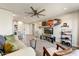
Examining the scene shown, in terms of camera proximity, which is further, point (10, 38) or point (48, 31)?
point (48, 31)

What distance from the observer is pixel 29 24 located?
2.45 m

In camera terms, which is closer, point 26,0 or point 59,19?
point 26,0

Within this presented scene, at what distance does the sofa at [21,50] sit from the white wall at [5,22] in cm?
23

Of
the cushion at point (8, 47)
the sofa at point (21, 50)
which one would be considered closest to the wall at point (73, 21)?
the sofa at point (21, 50)

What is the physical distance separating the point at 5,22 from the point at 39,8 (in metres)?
0.69

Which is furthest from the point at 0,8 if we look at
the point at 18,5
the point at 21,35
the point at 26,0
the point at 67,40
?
the point at 67,40

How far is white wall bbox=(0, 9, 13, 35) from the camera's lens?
2271mm

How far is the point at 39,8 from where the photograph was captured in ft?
7.45

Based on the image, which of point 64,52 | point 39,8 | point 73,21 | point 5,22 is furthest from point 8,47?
point 73,21

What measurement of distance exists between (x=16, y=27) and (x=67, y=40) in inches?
40.7

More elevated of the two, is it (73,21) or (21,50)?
(73,21)

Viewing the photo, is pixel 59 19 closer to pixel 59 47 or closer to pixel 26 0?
pixel 59 47

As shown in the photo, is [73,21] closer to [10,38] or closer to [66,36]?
[66,36]

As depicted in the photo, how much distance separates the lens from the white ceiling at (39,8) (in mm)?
2217
